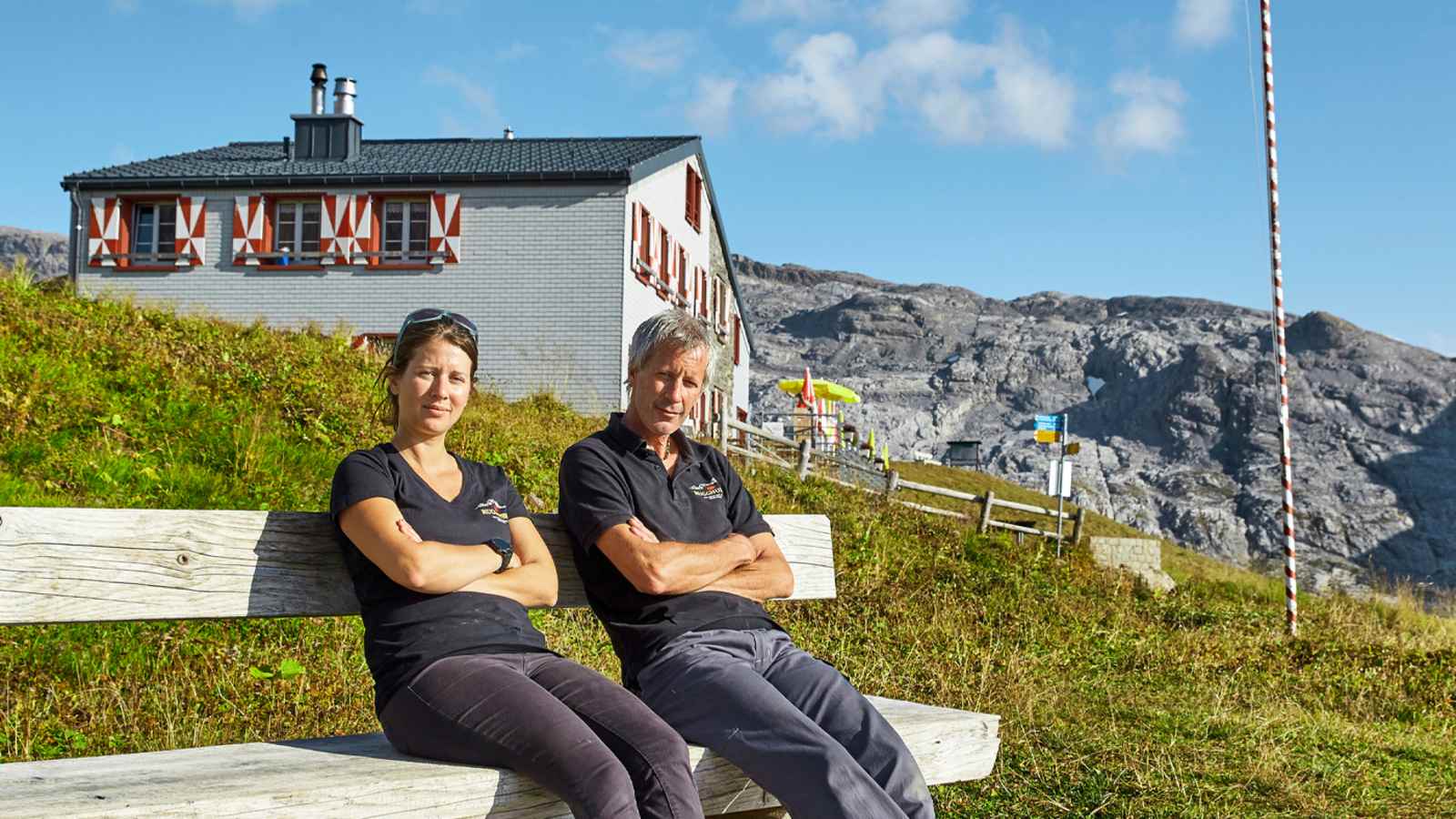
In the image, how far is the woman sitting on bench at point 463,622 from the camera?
2.56 m

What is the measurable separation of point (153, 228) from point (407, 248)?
4.94 meters

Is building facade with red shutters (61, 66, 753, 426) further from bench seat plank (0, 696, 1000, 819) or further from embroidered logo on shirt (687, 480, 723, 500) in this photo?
bench seat plank (0, 696, 1000, 819)

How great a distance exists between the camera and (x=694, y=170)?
2775 centimetres

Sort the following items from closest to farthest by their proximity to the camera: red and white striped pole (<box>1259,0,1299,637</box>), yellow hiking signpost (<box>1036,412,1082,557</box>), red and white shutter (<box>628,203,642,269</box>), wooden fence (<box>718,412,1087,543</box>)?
red and white striped pole (<box>1259,0,1299,637</box>), wooden fence (<box>718,412,1087,543</box>), yellow hiking signpost (<box>1036,412,1082,557</box>), red and white shutter (<box>628,203,642,269</box>)

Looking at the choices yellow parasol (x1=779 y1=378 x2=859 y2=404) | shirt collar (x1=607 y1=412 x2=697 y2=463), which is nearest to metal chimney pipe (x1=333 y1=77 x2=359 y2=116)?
yellow parasol (x1=779 y1=378 x2=859 y2=404)

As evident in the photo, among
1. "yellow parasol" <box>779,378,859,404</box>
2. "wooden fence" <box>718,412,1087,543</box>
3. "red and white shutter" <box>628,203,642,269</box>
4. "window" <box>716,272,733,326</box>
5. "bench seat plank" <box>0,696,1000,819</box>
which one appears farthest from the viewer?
"yellow parasol" <box>779,378,859,404</box>

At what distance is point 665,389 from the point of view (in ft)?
11.1

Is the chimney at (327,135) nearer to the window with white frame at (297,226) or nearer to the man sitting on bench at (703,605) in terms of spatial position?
the window with white frame at (297,226)

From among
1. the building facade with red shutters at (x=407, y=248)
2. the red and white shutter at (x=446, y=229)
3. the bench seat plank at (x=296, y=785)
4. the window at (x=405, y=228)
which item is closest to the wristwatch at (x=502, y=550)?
the bench seat plank at (x=296, y=785)

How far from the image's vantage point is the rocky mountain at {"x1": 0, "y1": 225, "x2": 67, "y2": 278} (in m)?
132

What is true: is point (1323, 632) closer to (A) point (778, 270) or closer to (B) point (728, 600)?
(B) point (728, 600)

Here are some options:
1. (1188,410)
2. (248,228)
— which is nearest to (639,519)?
(248,228)

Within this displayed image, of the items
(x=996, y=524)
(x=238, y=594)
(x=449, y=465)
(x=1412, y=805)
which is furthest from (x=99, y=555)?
(x=996, y=524)

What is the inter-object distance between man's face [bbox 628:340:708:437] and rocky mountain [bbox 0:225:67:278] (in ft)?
464
